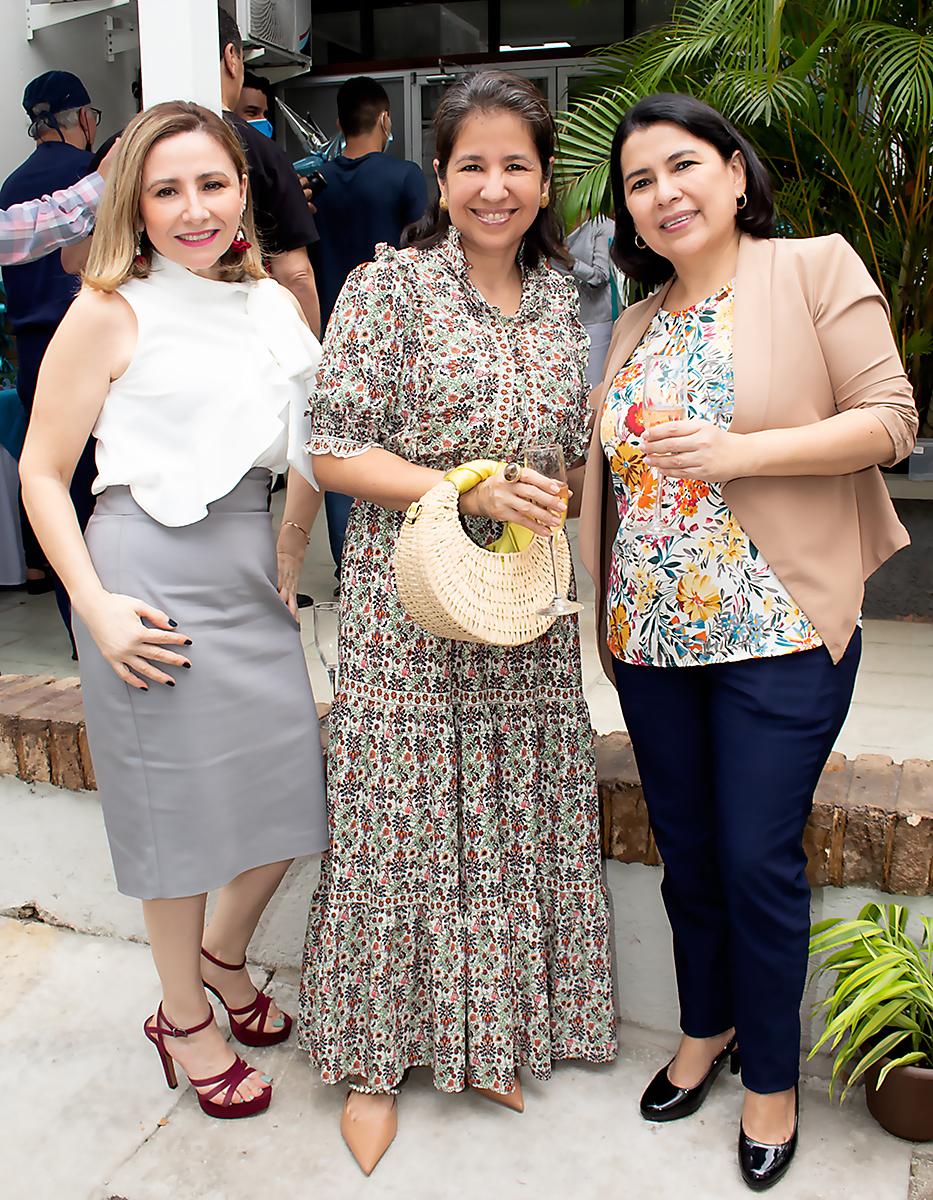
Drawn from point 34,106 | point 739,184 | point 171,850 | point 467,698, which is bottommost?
point 171,850

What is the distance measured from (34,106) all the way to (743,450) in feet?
10.7

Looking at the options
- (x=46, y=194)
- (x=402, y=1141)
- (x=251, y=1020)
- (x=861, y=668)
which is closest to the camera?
(x=402, y=1141)

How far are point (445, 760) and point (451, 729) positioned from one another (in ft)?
0.19

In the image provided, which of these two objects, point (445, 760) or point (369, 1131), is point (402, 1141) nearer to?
point (369, 1131)

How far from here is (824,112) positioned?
444 centimetres

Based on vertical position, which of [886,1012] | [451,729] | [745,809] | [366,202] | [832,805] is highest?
[366,202]

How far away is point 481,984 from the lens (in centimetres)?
218

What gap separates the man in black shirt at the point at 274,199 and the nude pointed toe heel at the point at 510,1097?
2.37m

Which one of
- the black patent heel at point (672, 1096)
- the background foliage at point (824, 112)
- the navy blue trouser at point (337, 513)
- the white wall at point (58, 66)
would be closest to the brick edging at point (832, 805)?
the black patent heel at point (672, 1096)

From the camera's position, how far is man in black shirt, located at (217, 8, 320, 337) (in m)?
3.48

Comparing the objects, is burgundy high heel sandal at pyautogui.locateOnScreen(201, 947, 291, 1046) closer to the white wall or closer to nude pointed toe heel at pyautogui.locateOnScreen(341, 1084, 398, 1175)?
nude pointed toe heel at pyautogui.locateOnScreen(341, 1084, 398, 1175)

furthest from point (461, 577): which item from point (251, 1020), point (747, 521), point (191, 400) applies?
point (251, 1020)

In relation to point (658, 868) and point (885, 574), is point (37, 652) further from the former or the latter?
point (885, 574)

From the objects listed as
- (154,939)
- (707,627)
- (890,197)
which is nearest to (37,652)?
(154,939)
